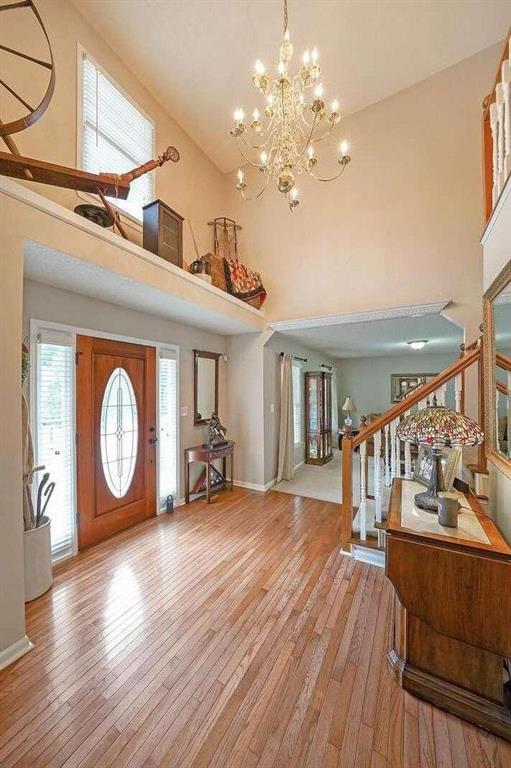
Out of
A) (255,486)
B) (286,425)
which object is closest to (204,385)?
(286,425)

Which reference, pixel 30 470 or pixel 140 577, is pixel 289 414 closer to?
pixel 140 577

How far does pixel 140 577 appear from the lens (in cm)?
236

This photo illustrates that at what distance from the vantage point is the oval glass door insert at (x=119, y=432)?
2987 mm

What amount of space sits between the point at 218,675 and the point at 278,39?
210 inches

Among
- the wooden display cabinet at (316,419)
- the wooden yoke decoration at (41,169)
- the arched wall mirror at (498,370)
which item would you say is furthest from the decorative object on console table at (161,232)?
the wooden display cabinet at (316,419)

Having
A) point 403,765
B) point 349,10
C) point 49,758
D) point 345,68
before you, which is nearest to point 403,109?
A: point 345,68

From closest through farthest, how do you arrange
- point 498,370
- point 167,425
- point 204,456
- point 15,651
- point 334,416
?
point 15,651 < point 498,370 < point 167,425 < point 204,456 < point 334,416

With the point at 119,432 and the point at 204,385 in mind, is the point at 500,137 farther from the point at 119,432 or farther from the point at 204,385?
the point at 119,432

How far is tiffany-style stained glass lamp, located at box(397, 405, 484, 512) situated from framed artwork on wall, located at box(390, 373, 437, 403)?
5740mm

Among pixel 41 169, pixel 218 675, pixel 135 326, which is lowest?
pixel 218 675

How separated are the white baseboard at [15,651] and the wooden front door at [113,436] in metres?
1.07

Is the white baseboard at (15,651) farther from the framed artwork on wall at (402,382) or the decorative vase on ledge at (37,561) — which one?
the framed artwork on wall at (402,382)

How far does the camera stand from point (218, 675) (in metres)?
1.52

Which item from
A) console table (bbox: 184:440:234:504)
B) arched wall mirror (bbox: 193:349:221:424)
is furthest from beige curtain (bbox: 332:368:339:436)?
console table (bbox: 184:440:234:504)
